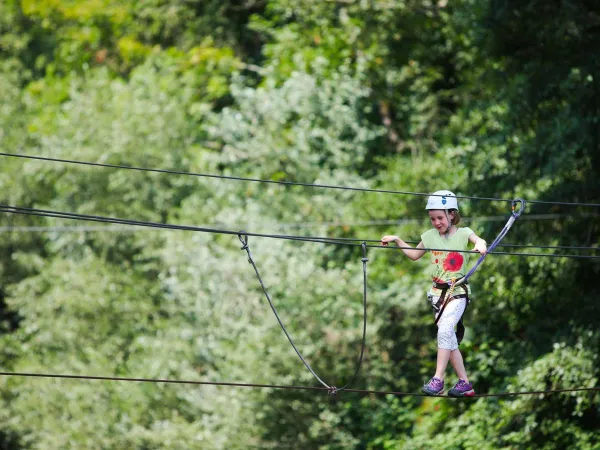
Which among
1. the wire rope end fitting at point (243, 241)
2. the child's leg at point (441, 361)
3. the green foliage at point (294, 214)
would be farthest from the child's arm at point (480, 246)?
the green foliage at point (294, 214)

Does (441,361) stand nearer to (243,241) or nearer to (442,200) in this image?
(442,200)

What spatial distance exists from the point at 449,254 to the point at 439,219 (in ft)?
0.82

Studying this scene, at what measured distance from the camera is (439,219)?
24.2 feet

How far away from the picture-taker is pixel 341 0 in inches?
821

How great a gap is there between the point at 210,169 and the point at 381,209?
4263mm

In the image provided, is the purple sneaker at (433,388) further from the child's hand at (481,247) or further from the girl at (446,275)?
the child's hand at (481,247)

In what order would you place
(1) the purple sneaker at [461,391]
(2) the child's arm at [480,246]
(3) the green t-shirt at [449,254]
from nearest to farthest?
(2) the child's arm at [480,246]
(3) the green t-shirt at [449,254]
(1) the purple sneaker at [461,391]

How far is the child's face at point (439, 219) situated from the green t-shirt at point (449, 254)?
0.28 ft

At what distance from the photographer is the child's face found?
24.0 ft

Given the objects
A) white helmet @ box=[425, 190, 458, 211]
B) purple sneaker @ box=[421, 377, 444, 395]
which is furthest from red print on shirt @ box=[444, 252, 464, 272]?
purple sneaker @ box=[421, 377, 444, 395]

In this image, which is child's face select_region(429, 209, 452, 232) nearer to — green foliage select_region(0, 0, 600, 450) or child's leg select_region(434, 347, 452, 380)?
child's leg select_region(434, 347, 452, 380)

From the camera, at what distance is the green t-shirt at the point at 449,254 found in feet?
24.4

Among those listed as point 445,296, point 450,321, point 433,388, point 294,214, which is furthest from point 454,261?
point 294,214

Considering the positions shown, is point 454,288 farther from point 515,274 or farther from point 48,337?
point 48,337
